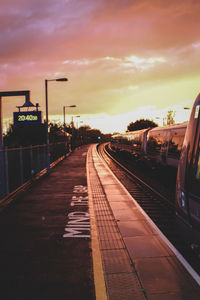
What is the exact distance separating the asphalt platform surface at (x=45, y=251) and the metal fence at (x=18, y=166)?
3.66 ft

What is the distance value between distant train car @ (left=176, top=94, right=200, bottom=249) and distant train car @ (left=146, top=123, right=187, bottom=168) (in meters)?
9.04

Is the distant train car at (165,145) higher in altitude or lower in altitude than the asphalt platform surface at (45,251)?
higher

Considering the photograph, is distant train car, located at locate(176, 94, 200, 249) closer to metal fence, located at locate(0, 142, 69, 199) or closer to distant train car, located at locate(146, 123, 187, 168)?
metal fence, located at locate(0, 142, 69, 199)

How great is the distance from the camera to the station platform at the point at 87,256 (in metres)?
4.17

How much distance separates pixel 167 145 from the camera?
16266 mm

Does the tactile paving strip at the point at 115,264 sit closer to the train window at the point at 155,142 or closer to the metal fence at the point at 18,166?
the metal fence at the point at 18,166

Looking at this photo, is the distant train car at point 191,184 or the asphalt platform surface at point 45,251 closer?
the asphalt platform surface at point 45,251

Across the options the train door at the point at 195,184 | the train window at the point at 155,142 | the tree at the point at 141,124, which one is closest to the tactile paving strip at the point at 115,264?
the train door at the point at 195,184

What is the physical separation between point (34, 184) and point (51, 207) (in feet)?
18.3

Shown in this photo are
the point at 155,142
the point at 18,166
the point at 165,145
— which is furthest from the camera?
the point at 155,142

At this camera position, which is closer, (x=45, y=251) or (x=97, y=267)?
(x=97, y=267)

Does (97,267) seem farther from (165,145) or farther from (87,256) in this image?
(165,145)

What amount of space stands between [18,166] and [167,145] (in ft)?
30.3

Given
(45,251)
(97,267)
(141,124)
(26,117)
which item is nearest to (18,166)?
(26,117)
